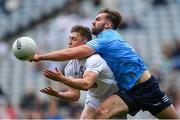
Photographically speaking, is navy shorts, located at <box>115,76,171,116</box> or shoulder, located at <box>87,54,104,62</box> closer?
shoulder, located at <box>87,54,104,62</box>

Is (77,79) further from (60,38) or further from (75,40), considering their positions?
(60,38)

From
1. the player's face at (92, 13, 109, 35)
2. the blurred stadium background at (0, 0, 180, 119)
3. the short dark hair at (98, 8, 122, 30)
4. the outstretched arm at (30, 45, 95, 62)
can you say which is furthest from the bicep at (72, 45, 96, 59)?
the blurred stadium background at (0, 0, 180, 119)

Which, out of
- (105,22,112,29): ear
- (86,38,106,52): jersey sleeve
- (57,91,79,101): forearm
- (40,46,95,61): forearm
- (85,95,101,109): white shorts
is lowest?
(85,95,101,109): white shorts

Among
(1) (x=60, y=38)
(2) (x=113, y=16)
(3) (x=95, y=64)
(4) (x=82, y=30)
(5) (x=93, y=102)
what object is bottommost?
(1) (x=60, y=38)

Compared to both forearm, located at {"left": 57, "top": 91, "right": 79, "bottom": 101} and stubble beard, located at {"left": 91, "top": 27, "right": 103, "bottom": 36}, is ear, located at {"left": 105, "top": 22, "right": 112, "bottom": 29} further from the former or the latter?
forearm, located at {"left": 57, "top": 91, "right": 79, "bottom": 101}

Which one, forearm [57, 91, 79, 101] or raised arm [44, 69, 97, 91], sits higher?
raised arm [44, 69, 97, 91]

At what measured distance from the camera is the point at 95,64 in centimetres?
846

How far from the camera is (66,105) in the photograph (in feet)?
45.5

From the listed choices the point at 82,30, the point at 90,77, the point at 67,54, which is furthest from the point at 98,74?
the point at 82,30

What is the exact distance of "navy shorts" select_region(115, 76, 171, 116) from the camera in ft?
28.4

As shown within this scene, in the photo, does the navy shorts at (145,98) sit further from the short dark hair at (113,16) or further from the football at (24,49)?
the football at (24,49)

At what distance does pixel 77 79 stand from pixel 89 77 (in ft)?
0.57

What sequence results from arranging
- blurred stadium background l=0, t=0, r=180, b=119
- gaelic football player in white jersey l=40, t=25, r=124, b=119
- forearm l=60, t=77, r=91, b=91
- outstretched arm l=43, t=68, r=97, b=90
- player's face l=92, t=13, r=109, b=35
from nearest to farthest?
outstretched arm l=43, t=68, r=97, b=90 → forearm l=60, t=77, r=91, b=91 → gaelic football player in white jersey l=40, t=25, r=124, b=119 → player's face l=92, t=13, r=109, b=35 → blurred stadium background l=0, t=0, r=180, b=119

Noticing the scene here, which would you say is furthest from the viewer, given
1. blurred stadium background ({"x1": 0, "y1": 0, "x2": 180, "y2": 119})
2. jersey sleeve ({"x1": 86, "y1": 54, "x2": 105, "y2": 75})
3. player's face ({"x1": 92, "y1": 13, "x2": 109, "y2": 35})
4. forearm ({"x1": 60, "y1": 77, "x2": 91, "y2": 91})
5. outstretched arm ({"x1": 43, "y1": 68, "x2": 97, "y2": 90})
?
blurred stadium background ({"x1": 0, "y1": 0, "x2": 180, "y2": 119})
